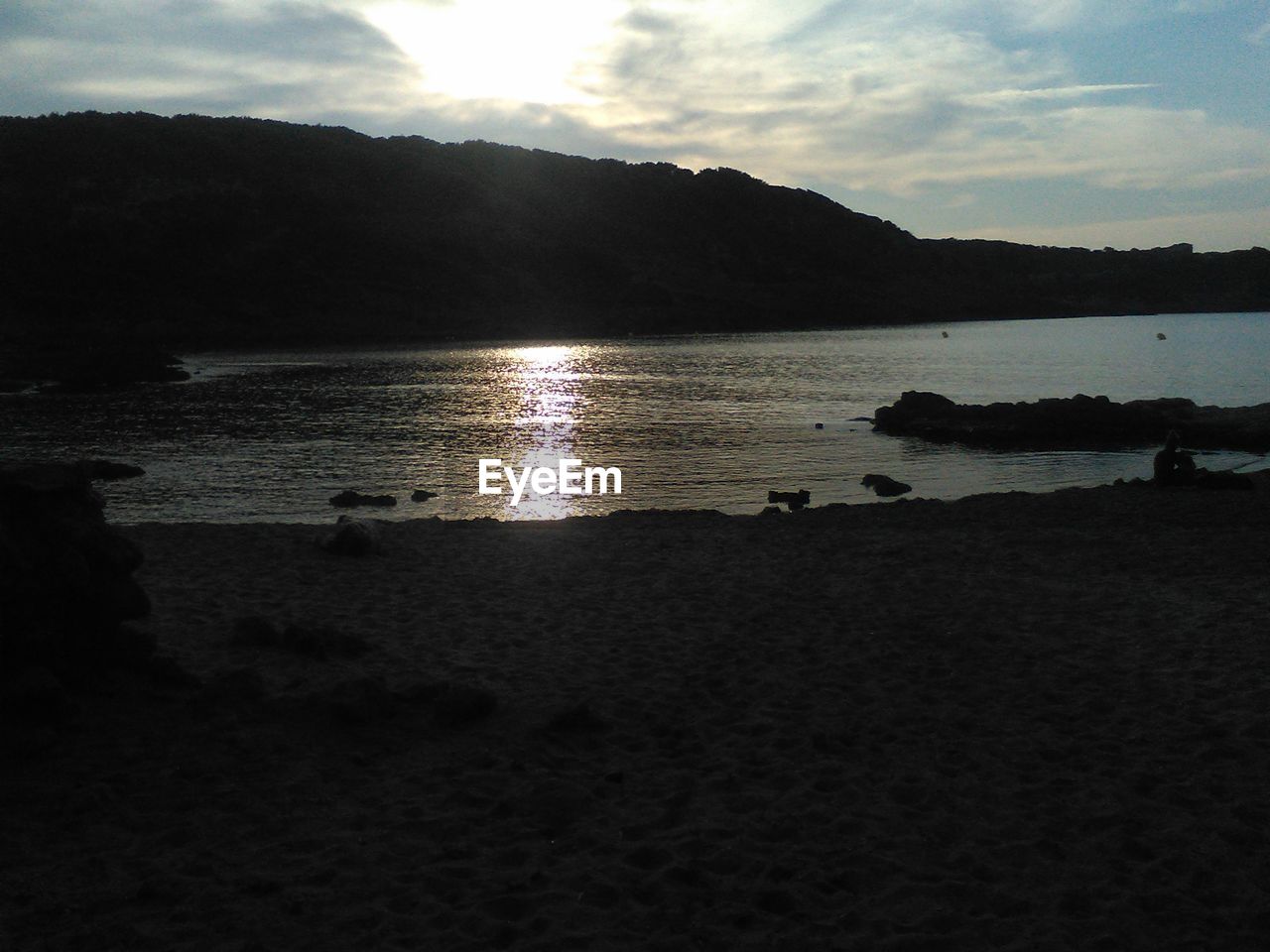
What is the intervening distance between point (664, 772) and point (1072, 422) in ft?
115

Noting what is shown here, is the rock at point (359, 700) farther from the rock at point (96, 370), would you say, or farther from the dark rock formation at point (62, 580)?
the rock at point (96, 370)

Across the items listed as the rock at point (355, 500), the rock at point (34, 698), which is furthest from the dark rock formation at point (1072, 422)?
the rock at point (34, 698)

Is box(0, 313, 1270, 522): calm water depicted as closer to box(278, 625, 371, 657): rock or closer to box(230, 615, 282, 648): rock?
box(230, 615, 282, 648): rock

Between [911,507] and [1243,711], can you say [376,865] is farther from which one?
[911,507]

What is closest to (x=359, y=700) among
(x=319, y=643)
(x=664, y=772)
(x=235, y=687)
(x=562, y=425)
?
(x=235, y=687)

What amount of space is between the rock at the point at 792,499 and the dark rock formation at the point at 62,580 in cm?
1502

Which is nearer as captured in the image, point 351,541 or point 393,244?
point 351,541

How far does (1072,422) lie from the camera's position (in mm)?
37531

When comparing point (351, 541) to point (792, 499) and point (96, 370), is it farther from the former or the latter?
point (96, 370)

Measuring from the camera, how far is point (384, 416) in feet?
145

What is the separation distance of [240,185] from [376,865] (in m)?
140

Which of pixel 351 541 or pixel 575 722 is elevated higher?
pixel 351 541

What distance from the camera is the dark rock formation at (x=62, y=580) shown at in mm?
6789

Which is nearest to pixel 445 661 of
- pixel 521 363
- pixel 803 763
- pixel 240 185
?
pixel 803 763
